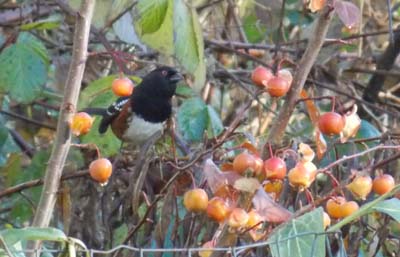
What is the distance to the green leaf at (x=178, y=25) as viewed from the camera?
6.70 ft

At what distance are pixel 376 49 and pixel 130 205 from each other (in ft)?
7.46

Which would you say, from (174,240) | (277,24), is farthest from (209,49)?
(174,240)

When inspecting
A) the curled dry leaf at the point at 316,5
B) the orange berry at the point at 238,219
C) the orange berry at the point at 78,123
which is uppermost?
the curled dry leaf at the point at 316,5

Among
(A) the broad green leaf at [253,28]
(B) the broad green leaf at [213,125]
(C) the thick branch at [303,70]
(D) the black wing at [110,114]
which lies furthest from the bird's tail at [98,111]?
(C) the thick branch at [303,70]

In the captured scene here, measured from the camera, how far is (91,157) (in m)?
2.89

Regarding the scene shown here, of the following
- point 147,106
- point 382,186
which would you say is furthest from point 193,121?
point 382,186

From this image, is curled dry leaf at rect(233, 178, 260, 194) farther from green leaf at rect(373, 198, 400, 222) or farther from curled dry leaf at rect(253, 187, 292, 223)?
green leaf at rect(373, 198, 400, 222)

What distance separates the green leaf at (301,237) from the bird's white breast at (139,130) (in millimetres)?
1631

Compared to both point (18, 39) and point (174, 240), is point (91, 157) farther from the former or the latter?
point (174, 240)

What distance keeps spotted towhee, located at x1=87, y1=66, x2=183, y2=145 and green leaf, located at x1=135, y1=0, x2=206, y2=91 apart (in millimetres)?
1166

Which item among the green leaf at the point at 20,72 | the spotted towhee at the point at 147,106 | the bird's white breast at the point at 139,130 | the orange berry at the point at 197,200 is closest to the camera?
the orange berry at the point at 197,200

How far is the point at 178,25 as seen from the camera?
82.0 inches

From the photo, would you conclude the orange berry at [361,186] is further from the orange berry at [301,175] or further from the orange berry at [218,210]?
the orange berry at [218,210]

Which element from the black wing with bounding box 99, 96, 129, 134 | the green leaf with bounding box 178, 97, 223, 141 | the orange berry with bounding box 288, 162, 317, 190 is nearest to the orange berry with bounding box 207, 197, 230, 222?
the orange berry with bounding box 288, 162, 317, 190
